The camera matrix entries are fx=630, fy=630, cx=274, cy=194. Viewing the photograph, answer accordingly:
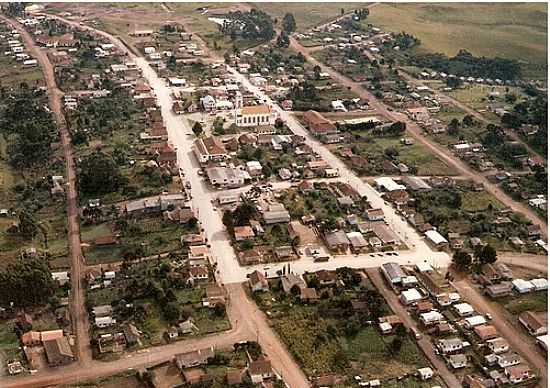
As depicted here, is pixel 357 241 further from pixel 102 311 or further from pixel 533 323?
pixel 102 311

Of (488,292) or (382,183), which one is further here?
(382,183)

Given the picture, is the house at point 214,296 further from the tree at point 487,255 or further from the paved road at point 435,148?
the paved road at point 435,148

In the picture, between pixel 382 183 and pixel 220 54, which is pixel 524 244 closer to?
pixel 382 183

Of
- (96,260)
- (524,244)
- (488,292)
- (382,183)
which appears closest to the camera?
(488,292)

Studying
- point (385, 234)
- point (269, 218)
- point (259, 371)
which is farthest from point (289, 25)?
point (259, 371)

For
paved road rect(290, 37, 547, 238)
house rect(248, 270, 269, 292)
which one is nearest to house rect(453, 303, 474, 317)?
house rect(248, 270, 269, 292)

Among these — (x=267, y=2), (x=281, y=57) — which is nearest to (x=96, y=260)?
(x=281, y=57)

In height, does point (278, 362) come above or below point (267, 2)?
below
